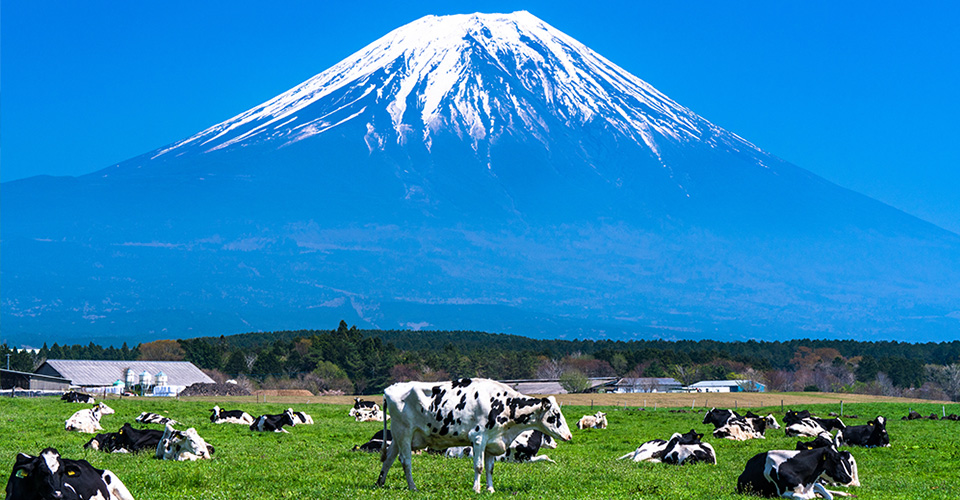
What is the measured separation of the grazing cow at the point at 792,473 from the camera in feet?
54.0

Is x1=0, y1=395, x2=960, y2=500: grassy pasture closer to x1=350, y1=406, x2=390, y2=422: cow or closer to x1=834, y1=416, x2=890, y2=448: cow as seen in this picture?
x1=834, y1=416, x2=890, y2=448: cow

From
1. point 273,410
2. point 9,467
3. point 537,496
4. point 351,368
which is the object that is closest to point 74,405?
point 273,410

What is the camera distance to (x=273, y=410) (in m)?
45.4

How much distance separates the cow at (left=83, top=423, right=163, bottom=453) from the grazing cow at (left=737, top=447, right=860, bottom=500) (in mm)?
14073

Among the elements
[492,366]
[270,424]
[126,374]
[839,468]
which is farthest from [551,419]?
[492,366]

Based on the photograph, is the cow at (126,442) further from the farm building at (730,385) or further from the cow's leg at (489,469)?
the farm building at (730,385)

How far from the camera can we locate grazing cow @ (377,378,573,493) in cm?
1712

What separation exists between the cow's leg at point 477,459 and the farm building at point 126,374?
3096 inches

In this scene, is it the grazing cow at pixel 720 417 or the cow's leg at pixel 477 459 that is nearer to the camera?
the cow's leg at pixel 477 459

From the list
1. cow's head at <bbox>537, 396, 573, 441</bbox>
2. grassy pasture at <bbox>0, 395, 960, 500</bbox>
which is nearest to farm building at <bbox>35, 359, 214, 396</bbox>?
grassy pasture at <bbox>0, 395, 960, 500</bbox>

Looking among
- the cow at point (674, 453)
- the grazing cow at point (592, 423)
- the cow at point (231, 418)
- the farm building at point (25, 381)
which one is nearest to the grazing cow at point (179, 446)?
the cow at point (674, 453)

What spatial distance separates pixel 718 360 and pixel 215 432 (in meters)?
116

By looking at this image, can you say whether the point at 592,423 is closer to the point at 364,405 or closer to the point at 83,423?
the point at 364,405

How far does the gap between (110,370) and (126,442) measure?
86.2 metres
